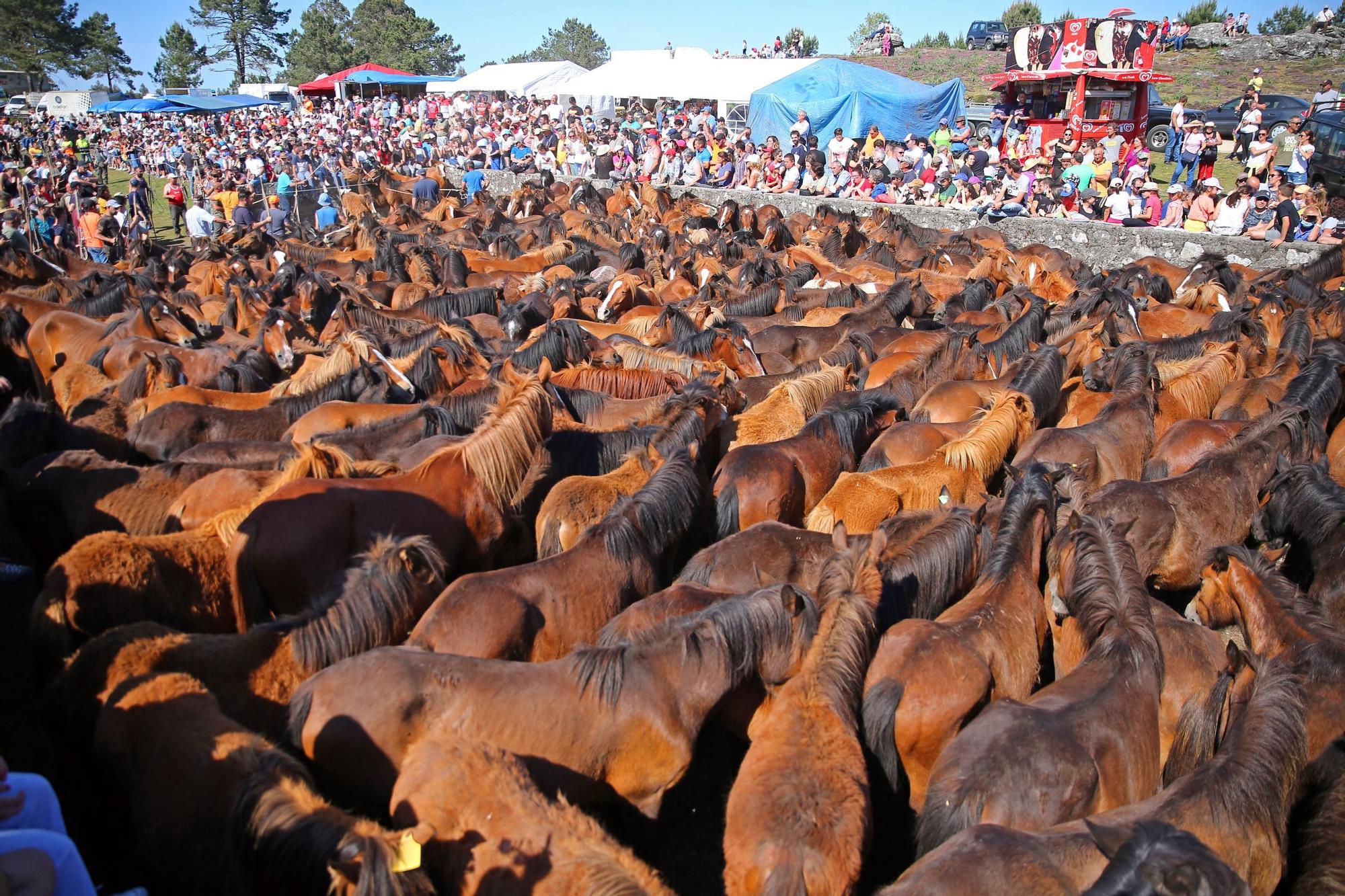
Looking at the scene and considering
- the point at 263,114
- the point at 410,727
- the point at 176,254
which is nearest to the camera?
the point at 410,727

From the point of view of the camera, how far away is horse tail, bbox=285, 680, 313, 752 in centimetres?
339

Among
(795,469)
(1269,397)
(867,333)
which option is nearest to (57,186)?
(867,333)

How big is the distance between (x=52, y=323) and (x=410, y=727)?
9.12 m

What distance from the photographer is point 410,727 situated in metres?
3.34

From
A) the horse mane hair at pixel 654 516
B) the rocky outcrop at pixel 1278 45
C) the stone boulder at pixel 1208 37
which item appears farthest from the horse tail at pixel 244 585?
the stone boulder at pixel 1208 37

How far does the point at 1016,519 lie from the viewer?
15.8 feet

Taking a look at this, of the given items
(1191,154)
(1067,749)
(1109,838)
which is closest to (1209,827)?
(1067,749)

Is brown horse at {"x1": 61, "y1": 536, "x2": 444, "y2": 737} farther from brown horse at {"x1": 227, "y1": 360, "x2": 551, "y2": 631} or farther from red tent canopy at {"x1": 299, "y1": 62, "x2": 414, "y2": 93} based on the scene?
red tent canopy at {"x1": 299, "y1": 62, "x2": 414, "y2": 93}

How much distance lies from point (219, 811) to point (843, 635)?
2.63m

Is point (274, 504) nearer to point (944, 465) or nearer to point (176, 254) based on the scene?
point (944, 465)

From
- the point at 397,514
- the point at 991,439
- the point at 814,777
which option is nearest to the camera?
the point at 814,777

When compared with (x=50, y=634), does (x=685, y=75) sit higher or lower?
higher

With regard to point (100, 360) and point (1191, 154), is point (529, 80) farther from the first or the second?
point (100, 360)

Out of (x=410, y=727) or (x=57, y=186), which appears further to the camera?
(x=57, y=186)
